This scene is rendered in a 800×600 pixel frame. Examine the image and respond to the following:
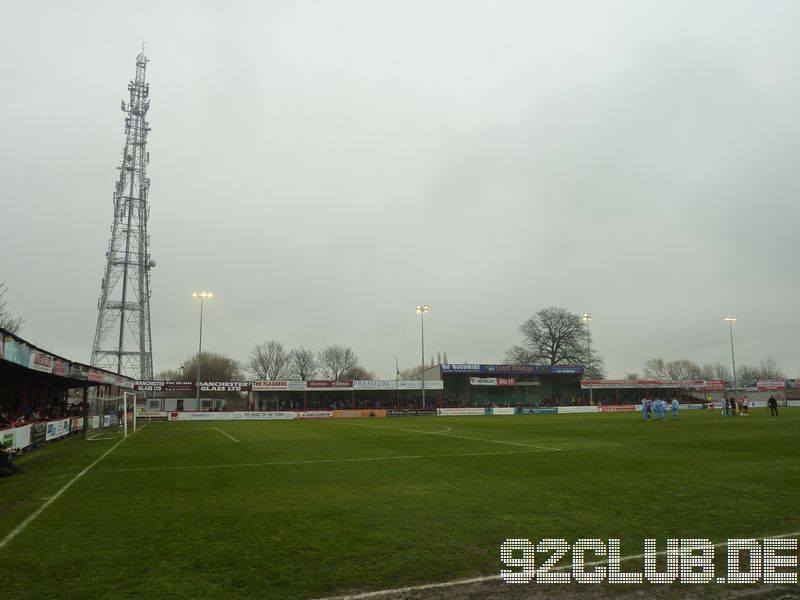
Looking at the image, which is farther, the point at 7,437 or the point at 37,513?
the point at 7,437

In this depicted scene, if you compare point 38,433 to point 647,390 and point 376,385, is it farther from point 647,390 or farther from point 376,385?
point 647,390

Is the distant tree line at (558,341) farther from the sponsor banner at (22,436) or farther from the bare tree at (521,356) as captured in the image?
the sponsor banner at (22,436)

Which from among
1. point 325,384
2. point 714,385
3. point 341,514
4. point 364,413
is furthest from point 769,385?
point 341,514

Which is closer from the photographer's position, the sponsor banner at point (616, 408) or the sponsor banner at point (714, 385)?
the sponsor banner at point (616, 408)

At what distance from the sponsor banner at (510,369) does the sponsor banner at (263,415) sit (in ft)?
81.7

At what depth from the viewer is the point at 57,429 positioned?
27422 mm

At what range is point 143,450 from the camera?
21312 mm

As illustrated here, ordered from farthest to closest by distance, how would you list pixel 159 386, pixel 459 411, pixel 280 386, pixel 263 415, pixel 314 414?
pixel 280 386
pixel 459 411
pixel 159 386
pixel 314 414
pixel 263 415

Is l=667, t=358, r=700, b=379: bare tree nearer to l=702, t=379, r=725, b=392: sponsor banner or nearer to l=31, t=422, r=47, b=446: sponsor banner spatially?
l=702, t=379, r=725, b=392: sponsor banner

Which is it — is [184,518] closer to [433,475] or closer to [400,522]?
[400,522]

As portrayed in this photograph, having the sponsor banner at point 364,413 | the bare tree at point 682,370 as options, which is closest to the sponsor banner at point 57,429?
the sponsor banner at point 364,413

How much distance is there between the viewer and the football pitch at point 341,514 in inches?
230

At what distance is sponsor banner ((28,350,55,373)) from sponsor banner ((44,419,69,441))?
481 cm

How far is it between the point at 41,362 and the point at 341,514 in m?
18.2
